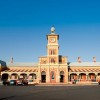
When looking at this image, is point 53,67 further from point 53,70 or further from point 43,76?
point 43,76

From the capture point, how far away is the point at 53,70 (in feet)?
225

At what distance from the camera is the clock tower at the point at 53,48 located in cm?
6996

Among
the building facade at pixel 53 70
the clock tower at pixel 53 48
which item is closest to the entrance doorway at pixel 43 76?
the building facade at pixel 53 70

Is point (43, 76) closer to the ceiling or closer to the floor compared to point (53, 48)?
closer to the floor

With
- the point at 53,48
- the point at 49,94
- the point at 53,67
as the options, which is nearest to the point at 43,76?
the point at 53,67

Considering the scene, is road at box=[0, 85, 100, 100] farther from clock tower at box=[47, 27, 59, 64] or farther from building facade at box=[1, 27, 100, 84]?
clock tower at box=[47, 27, 59, 64]

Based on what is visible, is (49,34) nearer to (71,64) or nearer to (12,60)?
(71,64)

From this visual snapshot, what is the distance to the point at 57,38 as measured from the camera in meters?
73.3

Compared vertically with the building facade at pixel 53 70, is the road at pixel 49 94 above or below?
below

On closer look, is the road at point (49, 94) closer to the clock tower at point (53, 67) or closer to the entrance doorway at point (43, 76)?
the clock tower at point (53, 67)

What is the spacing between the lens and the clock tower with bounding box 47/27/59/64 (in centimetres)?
6996

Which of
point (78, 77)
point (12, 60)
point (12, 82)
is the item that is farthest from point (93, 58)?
point (12, 82)

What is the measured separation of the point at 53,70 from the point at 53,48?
805 centimetres

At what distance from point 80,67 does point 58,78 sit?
13.2 meters
